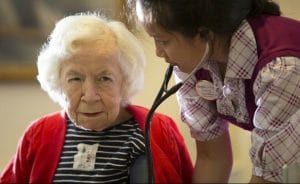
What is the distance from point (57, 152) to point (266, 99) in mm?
646

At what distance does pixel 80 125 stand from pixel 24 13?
62 cm

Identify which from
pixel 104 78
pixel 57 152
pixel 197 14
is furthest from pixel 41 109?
pixel 197 14

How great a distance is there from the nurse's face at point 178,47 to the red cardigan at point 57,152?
33 centimetres

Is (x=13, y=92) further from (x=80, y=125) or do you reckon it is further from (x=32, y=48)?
(x=80, y=125)

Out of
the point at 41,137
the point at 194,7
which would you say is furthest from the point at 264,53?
the point at 41,137

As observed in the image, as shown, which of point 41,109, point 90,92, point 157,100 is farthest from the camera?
point 41,109

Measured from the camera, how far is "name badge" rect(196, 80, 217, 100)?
50.1 inches

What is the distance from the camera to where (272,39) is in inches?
42.2

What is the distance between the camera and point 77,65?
133cm

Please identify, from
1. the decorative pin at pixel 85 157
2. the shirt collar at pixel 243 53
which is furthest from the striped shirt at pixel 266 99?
the decorative pin at pixel 85 157

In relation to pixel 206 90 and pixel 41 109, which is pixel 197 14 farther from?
pixel 41 109

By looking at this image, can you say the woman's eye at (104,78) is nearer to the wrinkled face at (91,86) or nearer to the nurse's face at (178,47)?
the wrinkled face at (91,86)

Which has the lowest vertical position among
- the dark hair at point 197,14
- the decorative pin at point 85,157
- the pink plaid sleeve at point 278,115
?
the decorative pin at point 85,157

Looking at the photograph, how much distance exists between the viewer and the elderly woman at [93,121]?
4.40 ft
